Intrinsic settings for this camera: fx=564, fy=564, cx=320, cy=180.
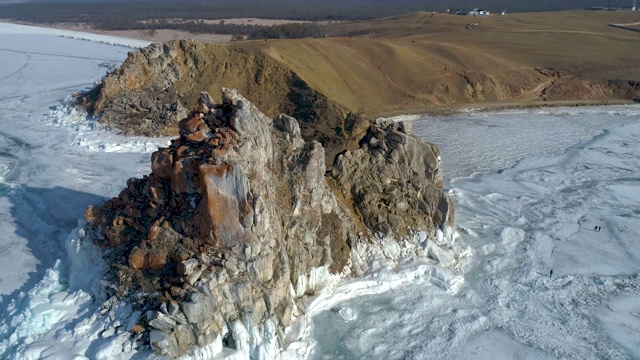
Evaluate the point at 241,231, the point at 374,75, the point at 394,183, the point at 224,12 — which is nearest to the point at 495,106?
the point at 374,75

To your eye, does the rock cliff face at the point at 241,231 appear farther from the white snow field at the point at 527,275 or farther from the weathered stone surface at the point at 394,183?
the white snow field at the point at 527,275

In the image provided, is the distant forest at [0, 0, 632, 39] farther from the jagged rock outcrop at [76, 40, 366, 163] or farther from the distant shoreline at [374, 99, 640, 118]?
the distant shoreline at [374, 99, 640, 118]

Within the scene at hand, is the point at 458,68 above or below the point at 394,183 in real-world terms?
above

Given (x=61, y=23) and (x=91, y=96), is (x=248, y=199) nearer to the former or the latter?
(x=91, y=96)

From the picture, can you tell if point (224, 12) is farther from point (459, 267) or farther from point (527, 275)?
point (527, 275)

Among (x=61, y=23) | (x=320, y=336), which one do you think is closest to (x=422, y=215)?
(x=320, y=336)
